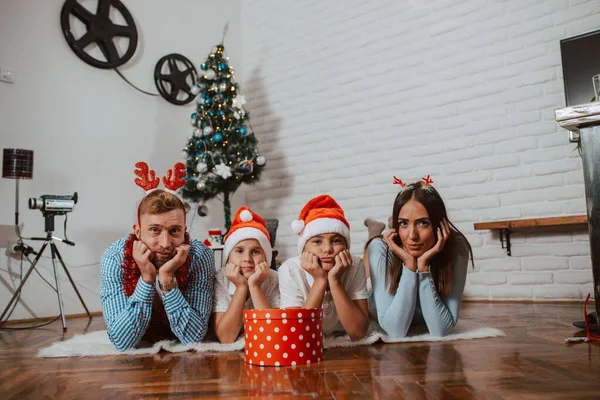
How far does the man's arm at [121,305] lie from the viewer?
1.98m

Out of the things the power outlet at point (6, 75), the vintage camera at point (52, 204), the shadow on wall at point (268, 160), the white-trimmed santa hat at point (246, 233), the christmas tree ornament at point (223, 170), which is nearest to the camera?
the white-trimmed santa hat at point (246, 233)

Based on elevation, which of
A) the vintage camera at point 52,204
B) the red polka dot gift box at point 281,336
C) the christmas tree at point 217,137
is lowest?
the red polka dot gift box at point 281,336

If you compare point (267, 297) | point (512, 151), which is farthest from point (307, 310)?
point (512, 151)

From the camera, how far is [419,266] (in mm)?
2078

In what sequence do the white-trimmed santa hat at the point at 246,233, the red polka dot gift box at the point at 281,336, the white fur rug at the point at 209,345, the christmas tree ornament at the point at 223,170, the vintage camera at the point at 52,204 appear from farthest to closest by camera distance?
the christmas tree ornament at the point at 223,170, the vintage camera at the point at 52,204, the white-trimmed santa hat at the point at 246,233, the white fur rug at the point at 209,345, the red polka dot gift box at the point at 281,336

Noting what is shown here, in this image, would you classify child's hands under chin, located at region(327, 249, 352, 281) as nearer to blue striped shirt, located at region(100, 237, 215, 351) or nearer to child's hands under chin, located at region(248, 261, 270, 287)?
child's hands under chin, located at region(248, 261, 270, 287)

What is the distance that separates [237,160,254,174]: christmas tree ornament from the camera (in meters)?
4.26

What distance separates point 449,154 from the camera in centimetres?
407

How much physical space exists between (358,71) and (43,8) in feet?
8.30

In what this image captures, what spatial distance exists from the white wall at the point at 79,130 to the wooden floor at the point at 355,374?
1748 mm

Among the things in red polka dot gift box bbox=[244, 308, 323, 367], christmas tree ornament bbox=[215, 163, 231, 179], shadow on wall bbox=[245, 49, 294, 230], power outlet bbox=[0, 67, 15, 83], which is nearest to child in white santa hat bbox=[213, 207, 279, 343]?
red polka dot gift box bbox=[244, 308, 323, 367]

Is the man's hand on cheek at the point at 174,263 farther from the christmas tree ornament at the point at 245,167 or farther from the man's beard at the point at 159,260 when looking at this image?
the christmas tree ornament at the point at 245,167

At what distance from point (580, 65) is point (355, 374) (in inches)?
110

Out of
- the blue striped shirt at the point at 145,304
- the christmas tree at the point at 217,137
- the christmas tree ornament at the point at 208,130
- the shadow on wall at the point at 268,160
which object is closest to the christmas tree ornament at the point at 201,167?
the christmas tree at the point at 217,137
